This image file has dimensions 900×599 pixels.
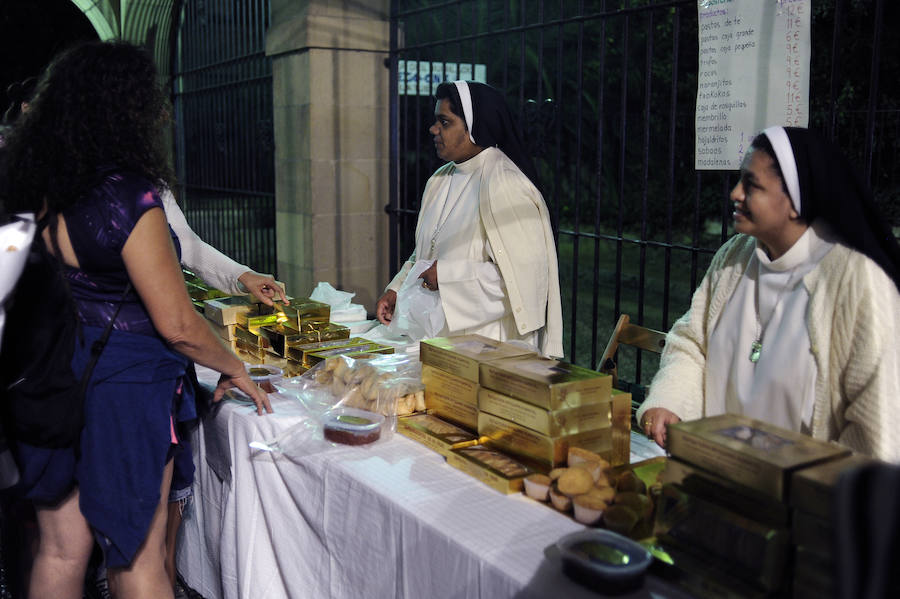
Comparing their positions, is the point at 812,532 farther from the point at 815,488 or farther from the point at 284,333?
the point at 284,333

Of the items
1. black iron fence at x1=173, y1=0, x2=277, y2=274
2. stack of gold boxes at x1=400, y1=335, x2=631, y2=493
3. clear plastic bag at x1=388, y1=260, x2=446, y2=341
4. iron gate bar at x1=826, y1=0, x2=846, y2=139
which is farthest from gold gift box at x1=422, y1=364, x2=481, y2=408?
black iron fence at x1=173, y1=0, x2=277, y2=274

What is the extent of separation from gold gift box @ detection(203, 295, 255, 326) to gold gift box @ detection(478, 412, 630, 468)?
1662 mm

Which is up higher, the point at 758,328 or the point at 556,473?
the point at 758,328

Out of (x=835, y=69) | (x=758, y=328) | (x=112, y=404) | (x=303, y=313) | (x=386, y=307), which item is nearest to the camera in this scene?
(x=112, y=404)

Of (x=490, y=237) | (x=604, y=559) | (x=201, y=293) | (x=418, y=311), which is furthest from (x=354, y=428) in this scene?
(x=201, y=293)

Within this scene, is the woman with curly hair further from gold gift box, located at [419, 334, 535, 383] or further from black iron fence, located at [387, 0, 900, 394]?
black iron fence, located at [387, 0, 900, 394]

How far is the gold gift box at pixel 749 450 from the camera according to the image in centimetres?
145

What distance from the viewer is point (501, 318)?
3939 mm

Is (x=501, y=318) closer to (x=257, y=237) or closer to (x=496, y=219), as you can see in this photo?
(x=496, y=219)

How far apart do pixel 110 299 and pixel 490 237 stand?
6.47 ft

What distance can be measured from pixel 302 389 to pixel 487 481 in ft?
3.31

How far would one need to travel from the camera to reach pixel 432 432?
2.37 meters

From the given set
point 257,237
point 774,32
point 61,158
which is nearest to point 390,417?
point 61,158

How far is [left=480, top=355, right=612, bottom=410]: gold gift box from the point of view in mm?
2021
